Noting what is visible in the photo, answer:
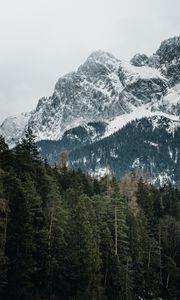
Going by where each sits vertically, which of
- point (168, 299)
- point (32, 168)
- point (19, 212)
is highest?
point (32, 168)

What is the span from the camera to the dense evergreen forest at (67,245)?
59.3 meters

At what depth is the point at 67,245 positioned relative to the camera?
68.4 metres

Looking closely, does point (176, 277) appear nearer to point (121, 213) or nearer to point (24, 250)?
point (121, 213)

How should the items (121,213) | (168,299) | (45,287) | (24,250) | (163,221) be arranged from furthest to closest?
(163,221)
(168,299)
(121,213)
(45,287)
(24,250)

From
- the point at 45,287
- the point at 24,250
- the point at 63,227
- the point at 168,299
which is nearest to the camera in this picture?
the point at 24,250

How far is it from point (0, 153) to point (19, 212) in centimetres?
1524

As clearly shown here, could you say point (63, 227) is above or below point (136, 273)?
above

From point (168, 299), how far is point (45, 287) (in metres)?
32.6

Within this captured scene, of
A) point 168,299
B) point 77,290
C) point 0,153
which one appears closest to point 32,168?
point 0,153

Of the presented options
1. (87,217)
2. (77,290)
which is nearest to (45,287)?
(77,290)

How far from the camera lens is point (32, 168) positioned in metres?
78.2

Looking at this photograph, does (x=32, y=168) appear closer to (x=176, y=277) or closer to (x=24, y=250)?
(x=24, y=250)

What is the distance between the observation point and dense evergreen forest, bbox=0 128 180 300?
5934 centimetres

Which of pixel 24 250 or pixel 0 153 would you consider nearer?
pixel 24 250
